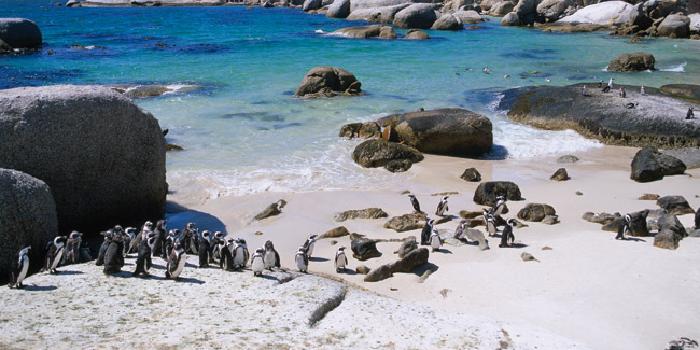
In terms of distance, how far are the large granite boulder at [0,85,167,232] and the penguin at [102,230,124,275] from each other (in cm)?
343

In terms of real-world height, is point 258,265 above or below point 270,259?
above

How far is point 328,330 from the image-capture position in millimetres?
8758

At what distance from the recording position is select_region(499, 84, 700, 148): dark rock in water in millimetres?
21984

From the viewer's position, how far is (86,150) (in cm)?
1336

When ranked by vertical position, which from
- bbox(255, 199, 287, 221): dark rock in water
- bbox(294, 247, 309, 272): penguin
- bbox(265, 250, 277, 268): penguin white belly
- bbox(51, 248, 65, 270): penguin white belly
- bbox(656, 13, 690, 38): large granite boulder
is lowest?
bbox(255, 199, 287, 221): dark rock in water

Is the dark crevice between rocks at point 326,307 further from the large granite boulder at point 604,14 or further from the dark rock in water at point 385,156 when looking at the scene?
the large granite boulder at point 604,14

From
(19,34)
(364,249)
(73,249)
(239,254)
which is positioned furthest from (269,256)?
(19,34)

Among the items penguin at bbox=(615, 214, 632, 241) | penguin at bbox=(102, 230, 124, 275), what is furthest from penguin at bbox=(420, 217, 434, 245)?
penguin at bbox=(102, 230, 124, 275)

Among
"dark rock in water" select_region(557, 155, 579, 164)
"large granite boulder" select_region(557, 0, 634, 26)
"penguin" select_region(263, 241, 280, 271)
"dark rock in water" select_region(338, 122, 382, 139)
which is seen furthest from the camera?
"large granite boulder" select_region(557, 0, 634, 26)

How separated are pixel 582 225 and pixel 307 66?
85.4ft

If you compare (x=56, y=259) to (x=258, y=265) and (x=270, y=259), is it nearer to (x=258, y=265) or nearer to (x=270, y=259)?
(x=258, y=265)

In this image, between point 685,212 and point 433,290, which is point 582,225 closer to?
point 685,212

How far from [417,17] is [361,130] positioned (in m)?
39.5

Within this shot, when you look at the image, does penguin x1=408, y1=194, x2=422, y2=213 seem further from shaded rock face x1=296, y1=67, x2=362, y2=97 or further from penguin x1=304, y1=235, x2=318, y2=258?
shaded rock face x1=296, y1=67, x2=362, y2=97
